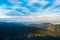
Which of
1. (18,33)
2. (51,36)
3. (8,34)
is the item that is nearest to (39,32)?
(51,36)

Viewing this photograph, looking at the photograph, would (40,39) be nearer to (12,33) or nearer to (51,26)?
(51,26)

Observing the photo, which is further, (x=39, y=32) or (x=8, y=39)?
(x=39, y=32)

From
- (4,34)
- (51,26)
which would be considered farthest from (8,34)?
(51,26)

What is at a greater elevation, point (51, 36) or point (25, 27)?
point (25, 27)

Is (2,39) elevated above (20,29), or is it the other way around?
(20,29)

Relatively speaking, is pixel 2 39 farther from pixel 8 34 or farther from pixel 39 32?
pixel 39 32

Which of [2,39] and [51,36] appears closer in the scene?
[2,39]
